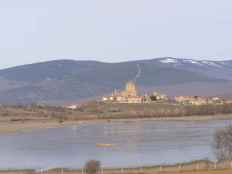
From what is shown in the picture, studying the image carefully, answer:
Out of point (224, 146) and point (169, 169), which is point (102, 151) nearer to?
point (224, 146)

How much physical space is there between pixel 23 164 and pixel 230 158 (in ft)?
33.6

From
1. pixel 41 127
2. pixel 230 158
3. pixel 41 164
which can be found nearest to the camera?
pixel 230 158

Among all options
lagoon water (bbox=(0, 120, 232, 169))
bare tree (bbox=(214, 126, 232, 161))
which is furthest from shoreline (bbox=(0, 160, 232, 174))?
lagoon water (bbox=(0, 120, 232, 169))

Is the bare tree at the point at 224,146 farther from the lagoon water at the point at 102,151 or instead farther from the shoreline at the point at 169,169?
the lagoon water at the point at 102,151

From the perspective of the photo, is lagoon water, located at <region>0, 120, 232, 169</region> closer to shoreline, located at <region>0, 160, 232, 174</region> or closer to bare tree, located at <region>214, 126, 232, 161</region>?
bare tree, located at <region>214, 126, 232, 161</region>

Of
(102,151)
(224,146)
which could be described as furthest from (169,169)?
(102,151)

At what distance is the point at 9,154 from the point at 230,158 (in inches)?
625

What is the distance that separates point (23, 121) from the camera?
82375 mm

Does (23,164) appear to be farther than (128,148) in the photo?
No

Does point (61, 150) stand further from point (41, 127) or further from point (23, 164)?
point (41, 127)

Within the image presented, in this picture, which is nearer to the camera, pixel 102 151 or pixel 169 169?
pixel 169 169

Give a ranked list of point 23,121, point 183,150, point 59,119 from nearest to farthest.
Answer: point 183,150 < point 23,121 < point 59,119

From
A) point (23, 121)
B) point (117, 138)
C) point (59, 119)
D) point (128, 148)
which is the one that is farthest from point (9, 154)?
point (59, 119)

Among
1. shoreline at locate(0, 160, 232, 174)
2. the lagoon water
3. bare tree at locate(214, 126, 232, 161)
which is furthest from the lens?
the lagoon water
